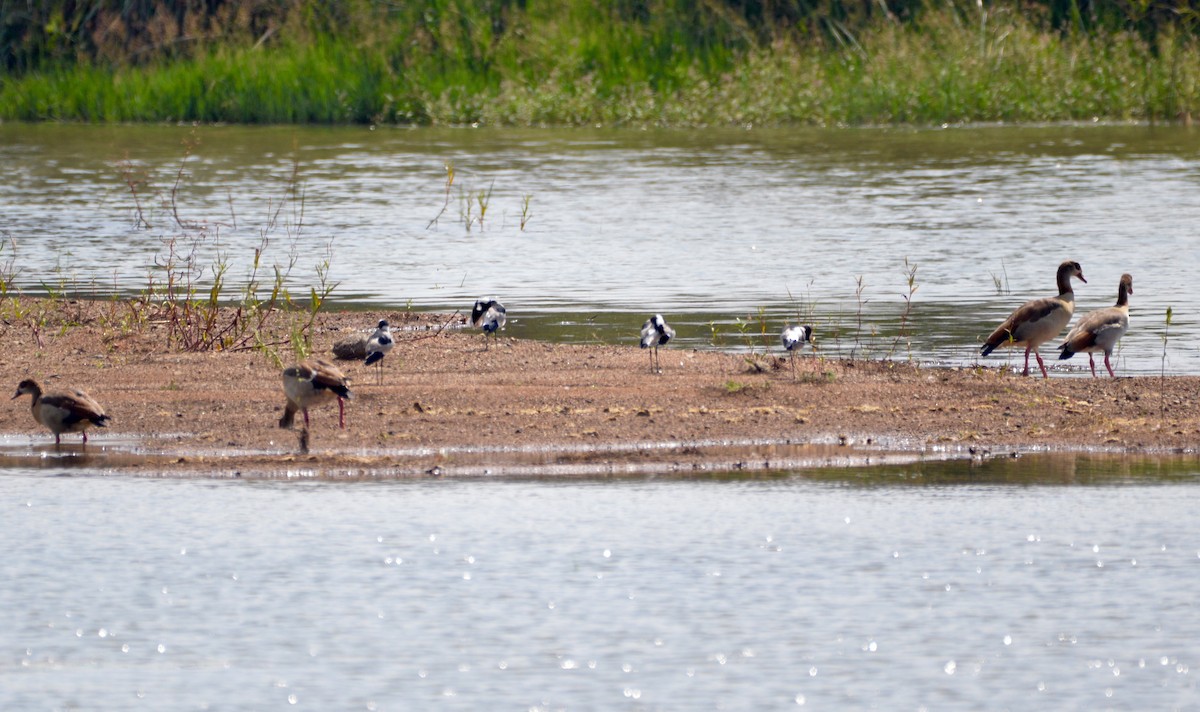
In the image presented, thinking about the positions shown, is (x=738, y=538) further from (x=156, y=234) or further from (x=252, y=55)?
(x=252, y=55)

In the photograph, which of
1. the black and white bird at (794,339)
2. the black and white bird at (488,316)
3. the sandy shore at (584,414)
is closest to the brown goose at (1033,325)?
the sandy shore at (584,414)

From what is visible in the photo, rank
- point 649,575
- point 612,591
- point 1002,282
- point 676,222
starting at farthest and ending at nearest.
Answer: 1. point 676,222
2. point 1002,282
3. point 649,575
4. point 612,591

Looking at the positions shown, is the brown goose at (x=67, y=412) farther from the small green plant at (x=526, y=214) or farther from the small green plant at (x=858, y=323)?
the small green plant at (x=526, y=214)

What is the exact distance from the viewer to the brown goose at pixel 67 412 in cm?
1123

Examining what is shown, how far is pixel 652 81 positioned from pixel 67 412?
92.7ft

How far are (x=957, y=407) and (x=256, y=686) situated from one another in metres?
5.92

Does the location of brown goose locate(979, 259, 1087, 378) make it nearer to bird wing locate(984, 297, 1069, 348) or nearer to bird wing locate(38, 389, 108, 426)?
bird wing locate(984, 297, 1069, 348)

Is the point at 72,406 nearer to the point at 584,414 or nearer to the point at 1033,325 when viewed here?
the point at 584,414

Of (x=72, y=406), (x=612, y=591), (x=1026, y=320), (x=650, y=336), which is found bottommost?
(x=612, y=591)

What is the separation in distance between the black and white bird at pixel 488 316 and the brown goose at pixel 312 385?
2.81 metres

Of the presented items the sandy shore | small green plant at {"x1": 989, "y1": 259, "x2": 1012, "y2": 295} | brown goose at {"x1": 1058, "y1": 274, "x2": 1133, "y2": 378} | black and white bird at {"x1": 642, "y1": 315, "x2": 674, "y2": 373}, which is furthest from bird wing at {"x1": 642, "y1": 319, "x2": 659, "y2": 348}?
small green plant at {"x1": 989, "y1": 259, "x2": 1012, "y2": 295}

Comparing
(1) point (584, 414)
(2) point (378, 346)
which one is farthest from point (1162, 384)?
(2) point (378, 346)

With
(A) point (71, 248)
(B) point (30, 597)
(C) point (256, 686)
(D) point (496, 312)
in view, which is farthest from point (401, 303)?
(C) point (256, 686)

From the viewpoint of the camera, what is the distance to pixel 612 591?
8.67 meters
